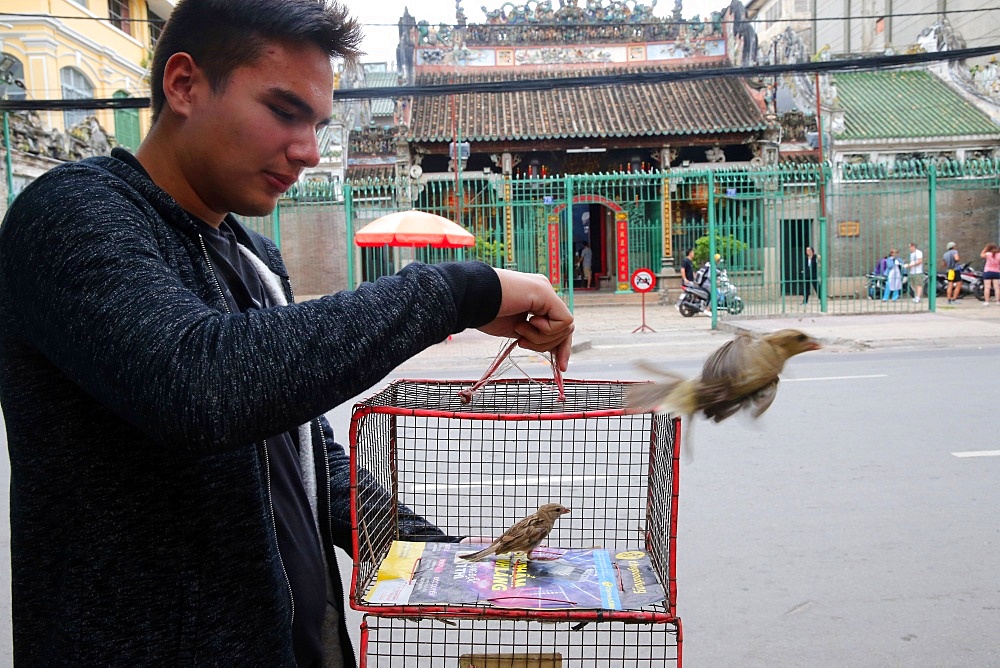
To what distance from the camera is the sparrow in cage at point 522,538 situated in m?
1.59

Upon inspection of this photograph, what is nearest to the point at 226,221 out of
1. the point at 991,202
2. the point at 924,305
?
the point at 924,305

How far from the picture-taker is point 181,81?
105 centimetres

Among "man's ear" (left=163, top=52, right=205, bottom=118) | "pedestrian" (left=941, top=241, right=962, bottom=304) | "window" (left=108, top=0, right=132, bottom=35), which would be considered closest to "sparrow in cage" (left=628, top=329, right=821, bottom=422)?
"man's ear" (left=163, top=52, right=205, bottom=118)

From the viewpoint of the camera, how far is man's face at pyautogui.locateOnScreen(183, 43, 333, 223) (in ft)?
3.39

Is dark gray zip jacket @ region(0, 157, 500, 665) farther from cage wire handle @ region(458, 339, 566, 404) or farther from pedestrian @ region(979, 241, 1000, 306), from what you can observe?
pedestrian @ region(979, 241, 1000, 306)

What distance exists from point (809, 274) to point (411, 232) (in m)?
8.38

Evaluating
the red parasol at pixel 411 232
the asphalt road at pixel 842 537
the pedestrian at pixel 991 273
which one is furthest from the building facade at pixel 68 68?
the pedestrian at pixel 991 273

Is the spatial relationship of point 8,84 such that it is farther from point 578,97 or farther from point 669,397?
point 669,397

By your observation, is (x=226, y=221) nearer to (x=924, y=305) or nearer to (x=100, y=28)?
(x=924, y=305)

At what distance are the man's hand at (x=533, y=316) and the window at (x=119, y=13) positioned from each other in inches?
954

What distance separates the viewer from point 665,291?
1780 cm

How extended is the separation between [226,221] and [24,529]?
1.81 ft

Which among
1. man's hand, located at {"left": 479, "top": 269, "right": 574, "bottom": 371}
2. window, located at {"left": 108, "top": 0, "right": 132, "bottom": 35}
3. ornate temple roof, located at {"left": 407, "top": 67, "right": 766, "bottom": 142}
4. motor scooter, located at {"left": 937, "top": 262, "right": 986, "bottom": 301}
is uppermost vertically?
window, located at {"left": 108, "top": 0, "right": 132, "bottom": 35}

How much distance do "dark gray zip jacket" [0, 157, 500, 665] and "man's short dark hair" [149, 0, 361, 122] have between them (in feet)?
0.55
